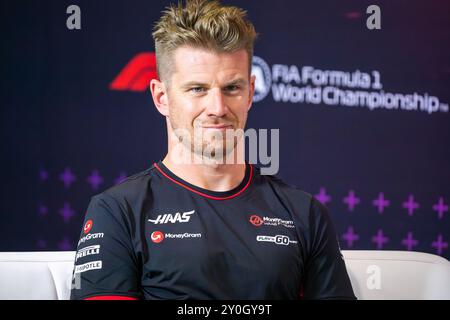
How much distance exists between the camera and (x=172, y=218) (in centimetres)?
143

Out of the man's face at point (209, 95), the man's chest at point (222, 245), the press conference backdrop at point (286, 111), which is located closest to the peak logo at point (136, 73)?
the press conference backdrop at point (286, 111)

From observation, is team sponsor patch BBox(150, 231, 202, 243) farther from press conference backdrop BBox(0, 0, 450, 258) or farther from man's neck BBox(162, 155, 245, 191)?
press conference backdrop BBox(0, 0, 450, 258)

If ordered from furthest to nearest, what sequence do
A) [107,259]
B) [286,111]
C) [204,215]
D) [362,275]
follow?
[286,111]
[362,275]
[204,215]
[107,259]

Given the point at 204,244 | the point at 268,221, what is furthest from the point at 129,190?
the point at 268,221

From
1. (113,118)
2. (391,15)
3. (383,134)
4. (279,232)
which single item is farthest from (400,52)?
(279,232)

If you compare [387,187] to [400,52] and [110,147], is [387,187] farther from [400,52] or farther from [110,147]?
[110,147]

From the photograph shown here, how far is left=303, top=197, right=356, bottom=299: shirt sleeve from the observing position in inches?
59.3

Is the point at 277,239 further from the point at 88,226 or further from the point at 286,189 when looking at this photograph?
the point at 88,226

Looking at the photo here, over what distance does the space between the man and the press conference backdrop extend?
162 cm

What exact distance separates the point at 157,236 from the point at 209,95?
0.36m

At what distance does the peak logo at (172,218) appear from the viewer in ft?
4.67

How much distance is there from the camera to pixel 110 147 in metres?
3.13

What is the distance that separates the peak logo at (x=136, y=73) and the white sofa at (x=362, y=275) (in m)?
1.57

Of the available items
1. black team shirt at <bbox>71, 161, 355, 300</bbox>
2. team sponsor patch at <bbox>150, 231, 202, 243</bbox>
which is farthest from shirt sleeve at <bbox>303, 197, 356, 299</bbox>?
team sponsor patch at <bbox>150, 231, 202, 243</bbox>
